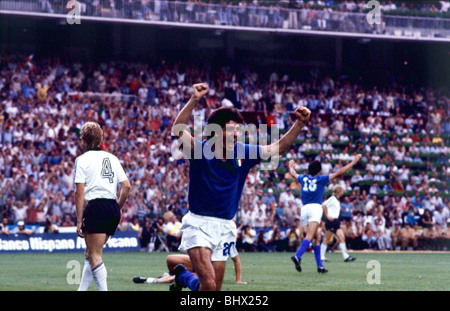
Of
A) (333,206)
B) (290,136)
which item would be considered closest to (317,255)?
(333,206)

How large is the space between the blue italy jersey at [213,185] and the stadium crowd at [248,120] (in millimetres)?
16396

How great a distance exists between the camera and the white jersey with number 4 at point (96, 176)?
9203 mm

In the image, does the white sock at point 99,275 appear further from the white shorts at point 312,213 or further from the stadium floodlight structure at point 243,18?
the stadium floodlight structure at point 243,18

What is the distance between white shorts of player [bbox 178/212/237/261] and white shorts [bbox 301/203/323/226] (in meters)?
9.19

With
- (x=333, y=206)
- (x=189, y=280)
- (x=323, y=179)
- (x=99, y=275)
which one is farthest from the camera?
(x=333, y=206)

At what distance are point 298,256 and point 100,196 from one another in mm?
7968

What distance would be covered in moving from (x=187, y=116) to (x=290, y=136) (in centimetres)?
107

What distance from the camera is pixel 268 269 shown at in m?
17.6

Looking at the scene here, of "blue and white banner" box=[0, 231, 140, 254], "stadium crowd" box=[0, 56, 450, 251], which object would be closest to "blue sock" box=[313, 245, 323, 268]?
"stadium crowd" box=[0, 56, 450, 251]

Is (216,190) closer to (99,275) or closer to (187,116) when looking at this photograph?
(187,116)

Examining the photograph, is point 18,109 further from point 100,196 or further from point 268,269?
point 100,196

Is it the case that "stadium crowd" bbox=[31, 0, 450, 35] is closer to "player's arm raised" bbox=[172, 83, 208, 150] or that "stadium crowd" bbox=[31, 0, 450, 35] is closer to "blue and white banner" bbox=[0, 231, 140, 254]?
"blue and white banner" bbox=[0, 231, 140, 254]

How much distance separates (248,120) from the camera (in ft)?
111

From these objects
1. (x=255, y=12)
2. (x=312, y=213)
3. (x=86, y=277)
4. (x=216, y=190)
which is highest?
(x=255, y=12)
